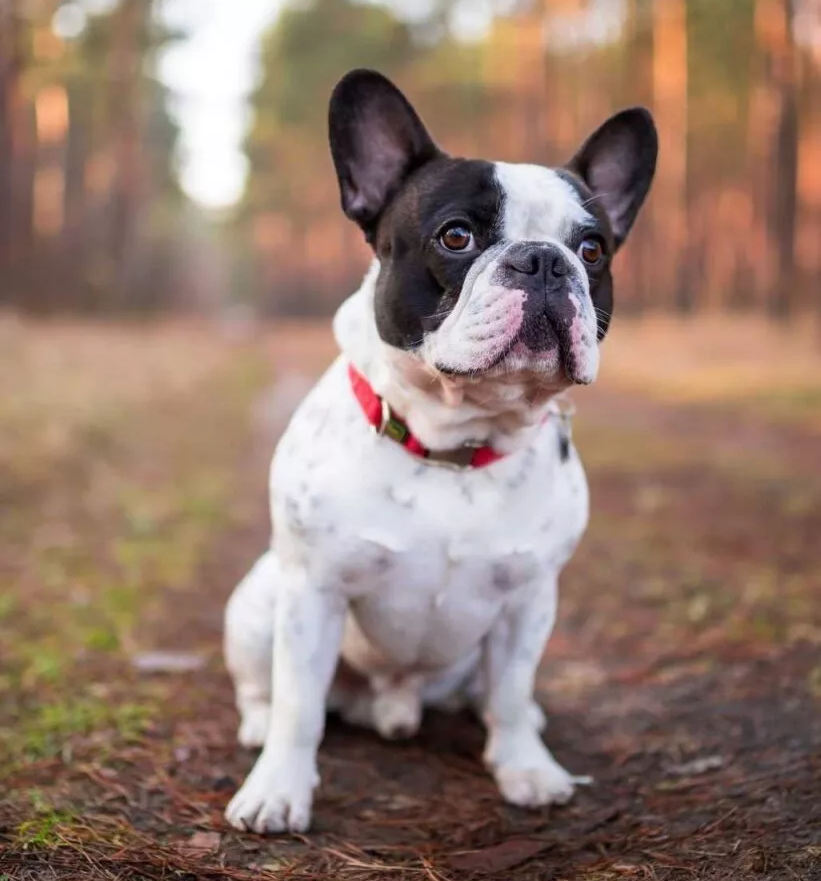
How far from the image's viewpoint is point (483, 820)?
9.12 ft

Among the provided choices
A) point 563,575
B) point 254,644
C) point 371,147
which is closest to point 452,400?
point 371,147

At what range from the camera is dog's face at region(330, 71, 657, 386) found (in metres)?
2.46

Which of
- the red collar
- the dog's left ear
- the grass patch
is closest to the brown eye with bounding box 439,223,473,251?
the red collar

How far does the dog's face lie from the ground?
1157 millimetres

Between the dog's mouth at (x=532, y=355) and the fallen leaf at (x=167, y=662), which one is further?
the fallen leaf at (x=167, y=662)

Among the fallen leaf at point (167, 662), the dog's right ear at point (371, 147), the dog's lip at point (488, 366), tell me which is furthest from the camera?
the fallen leaf at point (167, 662)

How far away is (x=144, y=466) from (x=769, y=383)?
7.23 m

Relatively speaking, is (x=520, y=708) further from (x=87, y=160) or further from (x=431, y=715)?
(x=87, y=160)

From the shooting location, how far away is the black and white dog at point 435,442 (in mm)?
2512

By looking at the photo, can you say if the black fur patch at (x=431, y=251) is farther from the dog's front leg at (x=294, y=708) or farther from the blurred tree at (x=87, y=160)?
the blurred tree at (x=87, y=160)

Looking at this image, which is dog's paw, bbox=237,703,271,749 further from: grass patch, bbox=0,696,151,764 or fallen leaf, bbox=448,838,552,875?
fallen leaf, bbox=448,838,552,875

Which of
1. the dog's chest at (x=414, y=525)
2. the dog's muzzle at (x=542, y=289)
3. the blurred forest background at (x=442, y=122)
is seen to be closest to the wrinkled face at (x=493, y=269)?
the dog's muzzle at (x=542, y=289)

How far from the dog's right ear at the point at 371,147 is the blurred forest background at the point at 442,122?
14.7 metres

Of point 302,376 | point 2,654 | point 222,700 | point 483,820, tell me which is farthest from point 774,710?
point 302,376
